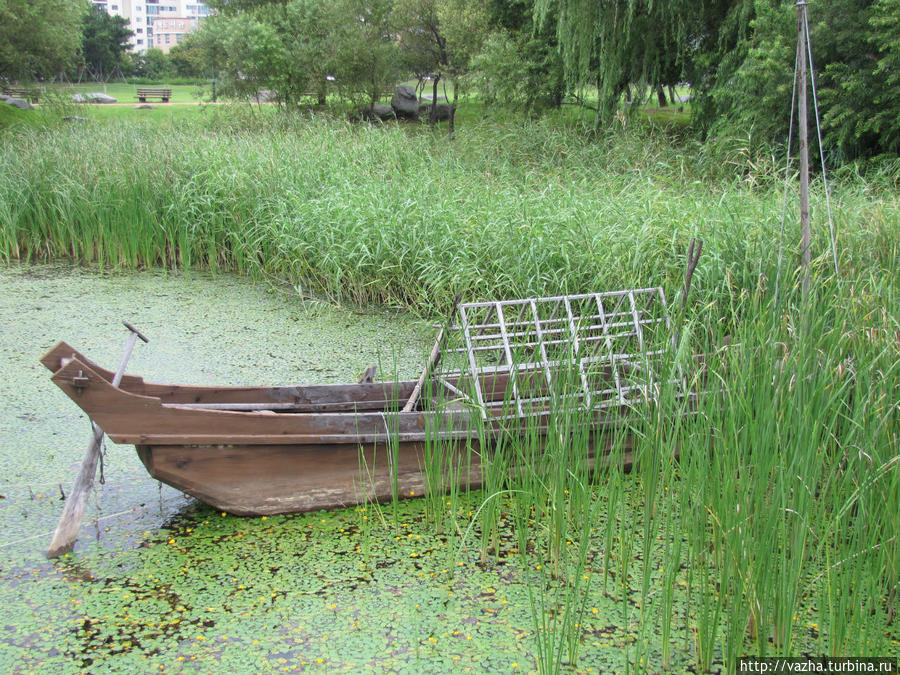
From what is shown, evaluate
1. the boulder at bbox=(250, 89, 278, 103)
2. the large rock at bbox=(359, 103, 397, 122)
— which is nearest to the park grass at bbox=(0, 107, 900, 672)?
the boulder at bbox=(250, 89, 278, 103)

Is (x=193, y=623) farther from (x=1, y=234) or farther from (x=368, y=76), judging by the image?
(x=368, y=76)

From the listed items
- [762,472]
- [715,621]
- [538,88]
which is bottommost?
[715,621]

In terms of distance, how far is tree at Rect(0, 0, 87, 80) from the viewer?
49.0 feet

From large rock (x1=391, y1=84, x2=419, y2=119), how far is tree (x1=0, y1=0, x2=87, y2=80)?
710 cm

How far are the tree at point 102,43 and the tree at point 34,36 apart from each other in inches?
884

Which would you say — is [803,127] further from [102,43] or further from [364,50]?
[102,43]

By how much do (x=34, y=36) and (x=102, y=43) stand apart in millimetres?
26303

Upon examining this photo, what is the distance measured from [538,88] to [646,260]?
736cm

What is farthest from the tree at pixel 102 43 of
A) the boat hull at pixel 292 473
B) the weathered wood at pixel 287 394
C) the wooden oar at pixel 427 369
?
the boat hull at pixel 292 473

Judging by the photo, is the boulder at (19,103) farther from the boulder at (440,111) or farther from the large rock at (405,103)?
the boulder at (440,111)

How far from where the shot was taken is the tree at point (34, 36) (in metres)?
14.9

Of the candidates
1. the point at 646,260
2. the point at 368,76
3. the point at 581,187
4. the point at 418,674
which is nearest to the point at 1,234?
the point at 581,187

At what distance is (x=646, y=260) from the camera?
15.4 feet

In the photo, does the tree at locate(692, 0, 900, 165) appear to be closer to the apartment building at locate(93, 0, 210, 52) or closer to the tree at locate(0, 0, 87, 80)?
the tree at locate(0, 0, 87, 80)
